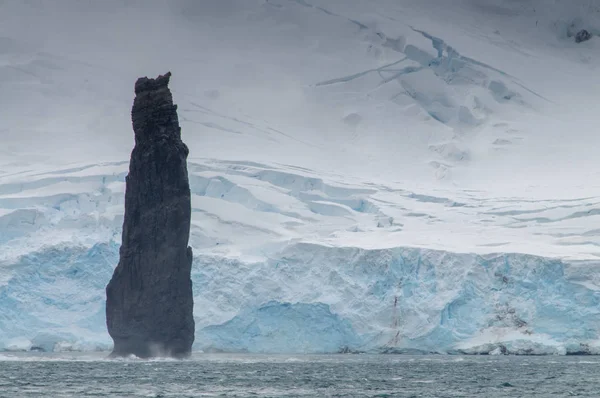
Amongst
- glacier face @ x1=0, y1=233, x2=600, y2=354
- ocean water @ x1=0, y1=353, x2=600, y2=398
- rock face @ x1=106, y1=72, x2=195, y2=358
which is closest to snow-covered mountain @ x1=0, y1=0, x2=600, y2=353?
glacier face @ x1=0, y1=233, x2=600, y2=354

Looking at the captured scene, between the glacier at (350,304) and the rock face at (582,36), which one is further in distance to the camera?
the rock face at (582,36)

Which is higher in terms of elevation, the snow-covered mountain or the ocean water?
the snow-covered mountain

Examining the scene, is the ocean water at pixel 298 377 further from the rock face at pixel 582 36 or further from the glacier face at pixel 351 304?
the rock face at pixel 582 36

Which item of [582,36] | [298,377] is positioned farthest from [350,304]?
[582,36]

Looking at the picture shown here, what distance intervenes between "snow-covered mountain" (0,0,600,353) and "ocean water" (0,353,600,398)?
2890mm

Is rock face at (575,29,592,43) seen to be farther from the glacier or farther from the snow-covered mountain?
the glacier

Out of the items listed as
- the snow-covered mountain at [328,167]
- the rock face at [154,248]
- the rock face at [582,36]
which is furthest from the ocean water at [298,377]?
the rock face at [582,36]

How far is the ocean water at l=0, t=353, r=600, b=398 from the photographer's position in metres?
38.2

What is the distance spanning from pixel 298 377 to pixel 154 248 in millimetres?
9902

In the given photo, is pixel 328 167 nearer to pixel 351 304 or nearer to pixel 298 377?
pixel 351 304

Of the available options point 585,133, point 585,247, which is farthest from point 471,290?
point 585,133

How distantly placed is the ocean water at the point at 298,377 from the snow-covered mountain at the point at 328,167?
2.89 metres

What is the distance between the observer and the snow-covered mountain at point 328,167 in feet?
198

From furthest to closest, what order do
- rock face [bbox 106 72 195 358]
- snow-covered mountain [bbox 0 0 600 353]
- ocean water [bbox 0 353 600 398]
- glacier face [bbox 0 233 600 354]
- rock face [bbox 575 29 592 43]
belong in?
1. rock face [bbox 575 29 592 43]
2. snow-covered mountain [bbox 0 0 600 353]
3. glacier face [bbox 0 233 600 354]
4. rock face [bbox 106 72 195 358]
5. ocean water [bbox 0 353 600 398]
